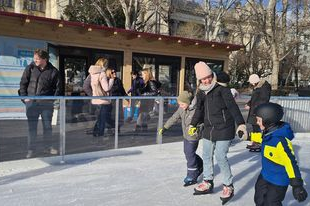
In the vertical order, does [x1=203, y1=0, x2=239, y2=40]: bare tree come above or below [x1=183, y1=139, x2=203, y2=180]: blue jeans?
above

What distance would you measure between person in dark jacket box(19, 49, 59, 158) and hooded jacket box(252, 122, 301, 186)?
3.63 meters

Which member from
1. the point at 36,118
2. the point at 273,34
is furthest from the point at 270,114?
the point at 273,34

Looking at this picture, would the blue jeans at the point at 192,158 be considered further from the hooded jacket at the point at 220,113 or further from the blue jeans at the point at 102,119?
the blue jeans at the point at 102,119

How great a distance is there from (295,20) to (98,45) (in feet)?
66.0

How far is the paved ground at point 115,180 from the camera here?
437 centimetres

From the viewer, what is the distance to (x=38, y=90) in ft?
19.2

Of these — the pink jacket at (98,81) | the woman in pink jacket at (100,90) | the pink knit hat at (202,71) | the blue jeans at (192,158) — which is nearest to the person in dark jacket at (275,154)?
the pink knit hat at (202,71)

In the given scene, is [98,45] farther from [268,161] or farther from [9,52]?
[268,161]

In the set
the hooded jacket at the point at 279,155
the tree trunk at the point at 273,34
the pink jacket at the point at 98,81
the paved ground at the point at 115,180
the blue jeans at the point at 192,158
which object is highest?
the tree trunk at the point at 273,34

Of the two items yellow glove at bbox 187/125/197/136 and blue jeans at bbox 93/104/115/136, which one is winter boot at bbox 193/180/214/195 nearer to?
yellow glove at bbox 187/125/197/136

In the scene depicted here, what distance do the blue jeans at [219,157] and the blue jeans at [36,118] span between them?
8.65 feet

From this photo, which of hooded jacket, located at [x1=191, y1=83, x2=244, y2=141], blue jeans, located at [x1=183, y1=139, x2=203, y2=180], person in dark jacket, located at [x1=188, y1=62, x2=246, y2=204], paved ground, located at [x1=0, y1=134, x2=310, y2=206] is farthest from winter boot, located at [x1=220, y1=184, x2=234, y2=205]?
blue jeans, located at [x1=183, y1=139, x2=203, y2=180]

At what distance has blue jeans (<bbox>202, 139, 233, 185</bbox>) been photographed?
4348 millimetres

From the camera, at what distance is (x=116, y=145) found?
6895mm
